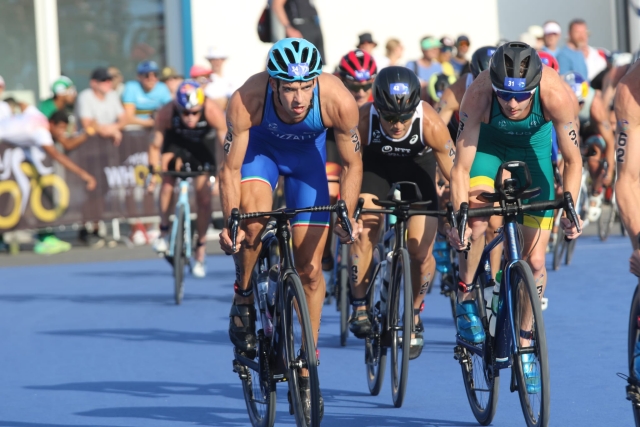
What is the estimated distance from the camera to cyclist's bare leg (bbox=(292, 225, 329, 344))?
6.25 meters

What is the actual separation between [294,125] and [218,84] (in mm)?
10463

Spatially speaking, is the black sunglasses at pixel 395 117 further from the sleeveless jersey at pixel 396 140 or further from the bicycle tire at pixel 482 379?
the bicycle tire at pixel 482 379

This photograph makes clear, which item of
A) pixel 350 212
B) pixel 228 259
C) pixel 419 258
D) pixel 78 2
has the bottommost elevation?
pixel 228 259

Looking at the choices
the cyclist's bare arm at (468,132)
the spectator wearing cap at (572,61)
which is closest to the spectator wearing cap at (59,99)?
the spectator wearing cap at (572,61)

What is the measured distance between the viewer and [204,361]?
845cm

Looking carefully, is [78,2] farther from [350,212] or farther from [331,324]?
[350,212]

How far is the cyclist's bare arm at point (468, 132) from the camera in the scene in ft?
19.5

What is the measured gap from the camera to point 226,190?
610 cm

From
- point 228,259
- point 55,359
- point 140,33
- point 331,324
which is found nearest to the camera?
point 55,359

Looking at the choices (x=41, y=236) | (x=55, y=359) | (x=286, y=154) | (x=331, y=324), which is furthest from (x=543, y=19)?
(x=286, y=154)

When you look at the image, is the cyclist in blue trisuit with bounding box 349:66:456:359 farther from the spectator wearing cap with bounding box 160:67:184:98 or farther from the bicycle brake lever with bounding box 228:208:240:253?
the spectator wearing cap with bounding box 160:67:184:98

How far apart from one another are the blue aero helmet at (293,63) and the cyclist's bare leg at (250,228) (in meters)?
0.77

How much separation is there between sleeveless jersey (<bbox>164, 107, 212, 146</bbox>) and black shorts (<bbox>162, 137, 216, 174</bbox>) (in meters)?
0.02

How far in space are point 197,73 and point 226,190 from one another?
35.7ft
